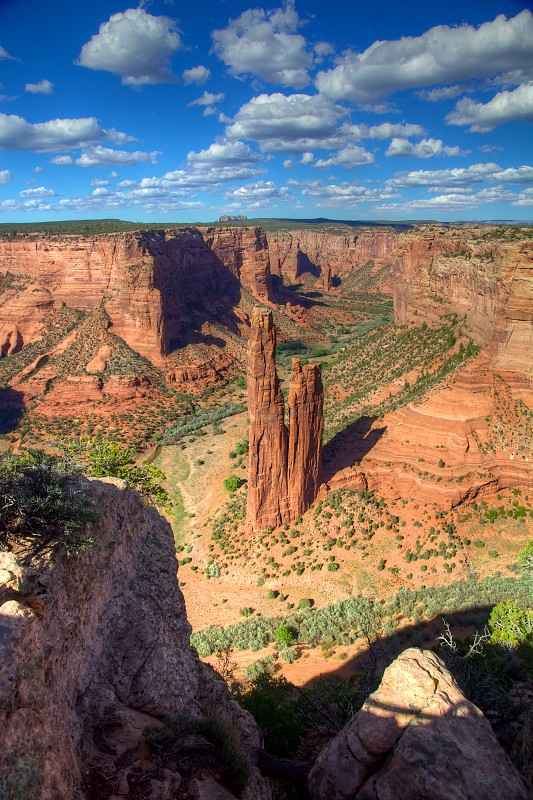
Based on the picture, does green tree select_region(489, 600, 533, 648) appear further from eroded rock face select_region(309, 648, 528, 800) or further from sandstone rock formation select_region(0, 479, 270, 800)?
sandstone rock formation select_region(0, 479, 270, 800)

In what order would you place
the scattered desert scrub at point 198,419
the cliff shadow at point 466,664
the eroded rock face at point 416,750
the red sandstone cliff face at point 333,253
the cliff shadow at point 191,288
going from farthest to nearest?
the red sandstone cliff face at point 333,253 → the cliff shadow at point 191,288 → the scattered desert scrub at point 198,419 → the cliff shadow at point 466,664 → the eroded rock face at point 416,750

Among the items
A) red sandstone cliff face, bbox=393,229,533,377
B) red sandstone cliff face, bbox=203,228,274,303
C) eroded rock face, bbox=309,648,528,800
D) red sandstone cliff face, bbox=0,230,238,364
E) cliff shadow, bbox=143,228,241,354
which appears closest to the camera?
eroded rock face, bbox=309,648,528,800

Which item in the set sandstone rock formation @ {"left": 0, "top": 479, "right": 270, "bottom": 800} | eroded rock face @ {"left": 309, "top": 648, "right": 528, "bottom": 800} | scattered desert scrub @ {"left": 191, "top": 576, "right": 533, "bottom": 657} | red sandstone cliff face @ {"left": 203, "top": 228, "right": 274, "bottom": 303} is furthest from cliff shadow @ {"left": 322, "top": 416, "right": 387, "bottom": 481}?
red sandstone cliff face @ {"left": 203, "top": 228, "right": 274, "bottom": 303}

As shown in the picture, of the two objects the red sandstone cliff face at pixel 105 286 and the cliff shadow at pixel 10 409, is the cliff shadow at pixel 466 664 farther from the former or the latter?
the red sandstone cliff face at pixel 105 286

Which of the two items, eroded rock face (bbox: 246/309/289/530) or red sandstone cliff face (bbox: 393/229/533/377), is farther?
red sandstone cliff face (bbox: 393/229/533/377)

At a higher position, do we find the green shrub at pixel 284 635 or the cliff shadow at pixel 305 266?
the cliff shadow at pixel 305 266

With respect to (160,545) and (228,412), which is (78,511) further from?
(228,412)

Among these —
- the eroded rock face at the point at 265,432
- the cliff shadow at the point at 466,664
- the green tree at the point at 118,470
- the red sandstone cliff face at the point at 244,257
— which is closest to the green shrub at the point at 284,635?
the cliff shadow at the point at 466,664

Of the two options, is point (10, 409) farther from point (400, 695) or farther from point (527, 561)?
point (400, 695)
